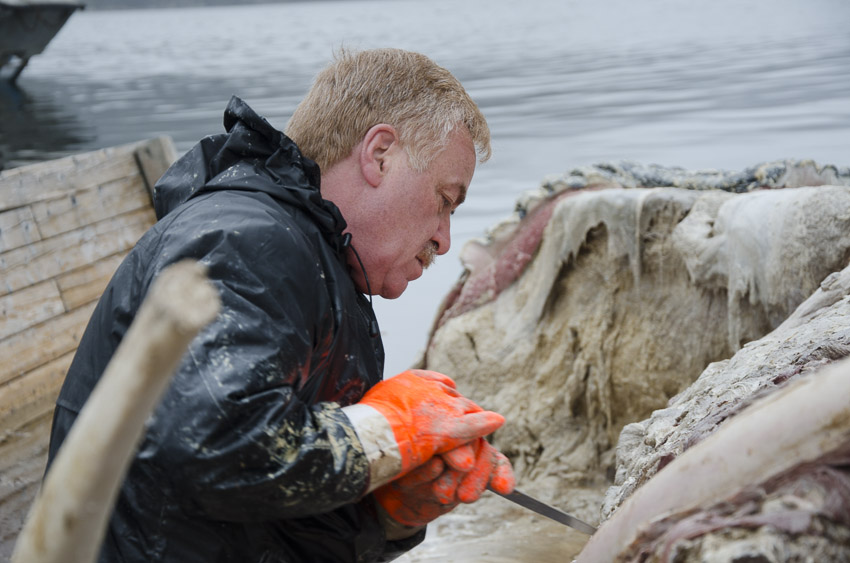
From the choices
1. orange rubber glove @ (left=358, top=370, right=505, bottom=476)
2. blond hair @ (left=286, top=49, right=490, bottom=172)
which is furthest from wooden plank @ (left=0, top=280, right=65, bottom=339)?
orange rubber glove @ (left=358, top=370, right=505, bottom=476)

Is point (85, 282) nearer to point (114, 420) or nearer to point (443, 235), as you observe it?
point (443, 235)

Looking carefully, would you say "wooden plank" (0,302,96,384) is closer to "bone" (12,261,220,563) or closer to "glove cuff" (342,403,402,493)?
"glove cuff" (342,403,402,493)

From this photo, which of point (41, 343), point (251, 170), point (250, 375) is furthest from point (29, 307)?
point (250, 375)

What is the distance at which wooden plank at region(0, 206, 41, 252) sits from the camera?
135 inches

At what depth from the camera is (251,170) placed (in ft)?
5.63

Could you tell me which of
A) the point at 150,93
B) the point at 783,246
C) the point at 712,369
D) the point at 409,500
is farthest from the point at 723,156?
the point at 150,93

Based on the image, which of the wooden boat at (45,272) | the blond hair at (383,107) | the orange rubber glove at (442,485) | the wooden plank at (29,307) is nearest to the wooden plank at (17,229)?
the wooden boat at (45,272)

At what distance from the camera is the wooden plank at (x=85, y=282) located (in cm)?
366

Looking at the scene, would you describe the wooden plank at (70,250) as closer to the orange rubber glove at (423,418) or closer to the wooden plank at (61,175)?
the wooden plank at (61,175)

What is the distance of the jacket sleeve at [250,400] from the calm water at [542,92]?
2.80 feet

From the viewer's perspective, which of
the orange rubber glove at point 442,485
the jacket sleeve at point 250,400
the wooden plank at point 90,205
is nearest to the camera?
the jacket sleeve at point 250,400

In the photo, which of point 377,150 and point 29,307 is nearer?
point 377,150

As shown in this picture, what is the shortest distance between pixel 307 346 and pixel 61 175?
2.71 metres

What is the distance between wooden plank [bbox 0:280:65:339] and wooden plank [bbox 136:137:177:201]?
2.42ft
